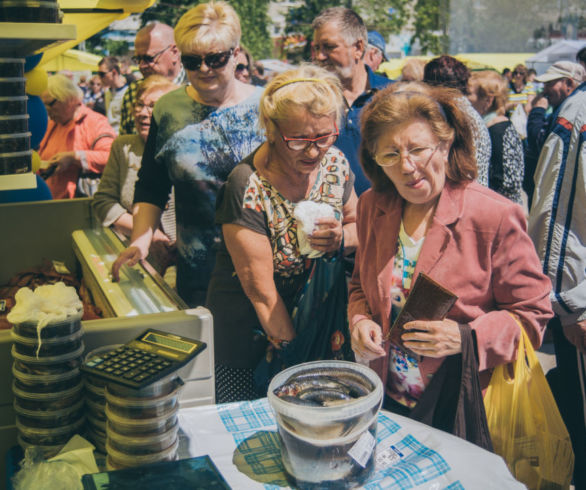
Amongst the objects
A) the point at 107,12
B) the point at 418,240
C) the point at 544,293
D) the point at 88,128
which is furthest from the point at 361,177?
the point at 88,128

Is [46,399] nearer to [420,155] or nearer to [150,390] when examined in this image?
[150,390]

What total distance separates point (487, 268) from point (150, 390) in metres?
0.96

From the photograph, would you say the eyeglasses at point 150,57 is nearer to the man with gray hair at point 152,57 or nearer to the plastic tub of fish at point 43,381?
the man with gray hair at point 152,57

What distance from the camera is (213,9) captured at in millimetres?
2441

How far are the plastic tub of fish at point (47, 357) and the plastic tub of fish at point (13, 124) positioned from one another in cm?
51

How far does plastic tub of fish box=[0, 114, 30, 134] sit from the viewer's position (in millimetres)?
1499

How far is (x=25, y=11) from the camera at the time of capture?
55.8 inches

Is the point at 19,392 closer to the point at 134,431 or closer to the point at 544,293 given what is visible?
the point at 134,431

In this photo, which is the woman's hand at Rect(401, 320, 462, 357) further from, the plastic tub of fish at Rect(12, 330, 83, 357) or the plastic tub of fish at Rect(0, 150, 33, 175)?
the plastic tub of fish at Rect(0, 150, 33, 175)

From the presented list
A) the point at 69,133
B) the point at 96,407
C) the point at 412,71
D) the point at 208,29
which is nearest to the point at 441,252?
the point at 96,407

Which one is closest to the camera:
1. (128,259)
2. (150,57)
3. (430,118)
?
(430,118)

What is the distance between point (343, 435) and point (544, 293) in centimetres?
78

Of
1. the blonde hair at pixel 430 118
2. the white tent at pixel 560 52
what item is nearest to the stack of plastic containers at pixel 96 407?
the blonde hair at pixel 430 118

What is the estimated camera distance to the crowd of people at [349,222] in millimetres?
1728
